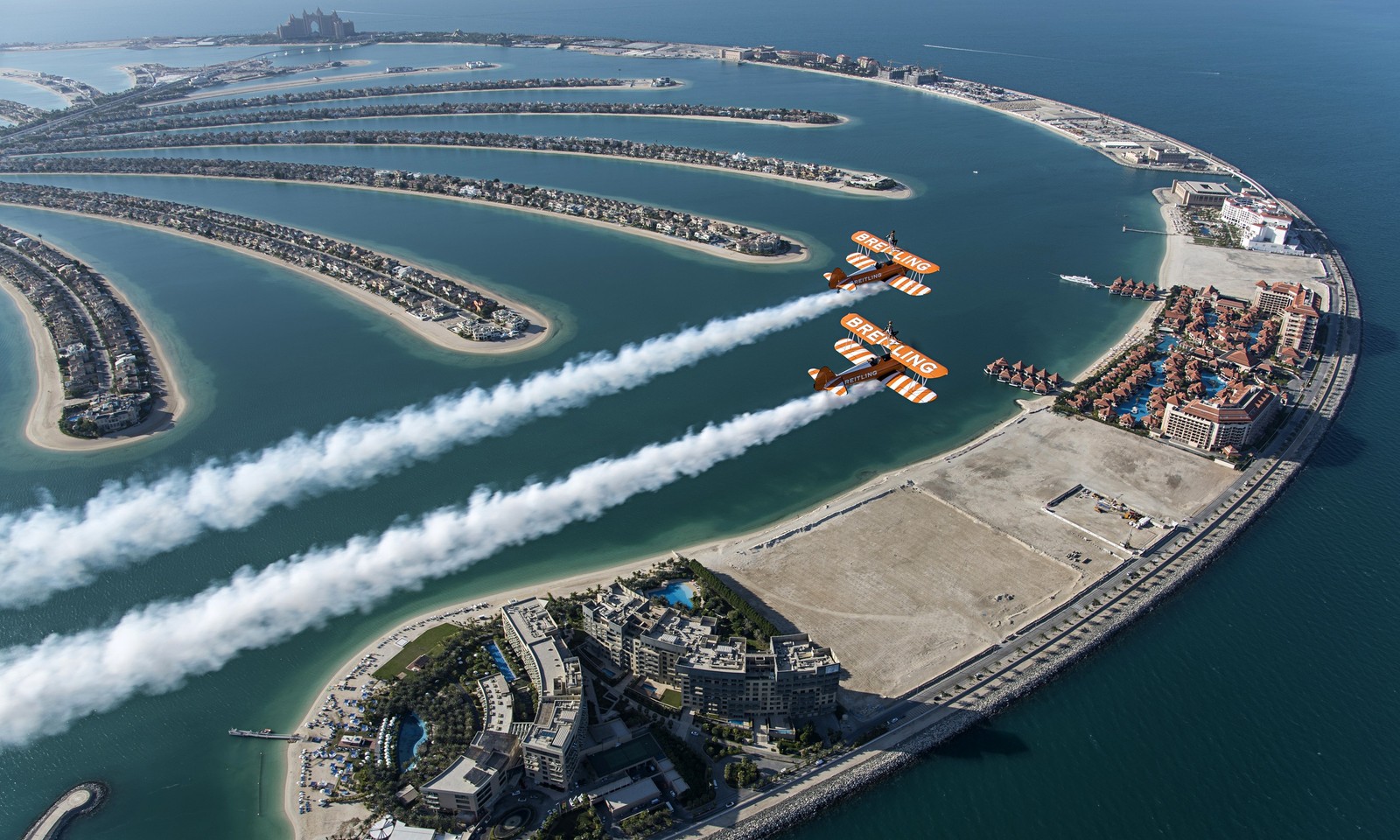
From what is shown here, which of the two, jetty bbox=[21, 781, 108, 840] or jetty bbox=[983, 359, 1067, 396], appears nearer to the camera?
jetty bbox=[21, 781, 108, 840]

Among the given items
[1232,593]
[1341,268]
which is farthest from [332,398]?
[1341,268]

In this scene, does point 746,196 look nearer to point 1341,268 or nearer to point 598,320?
point 598,320

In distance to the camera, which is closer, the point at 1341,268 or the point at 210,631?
the point at 210,631

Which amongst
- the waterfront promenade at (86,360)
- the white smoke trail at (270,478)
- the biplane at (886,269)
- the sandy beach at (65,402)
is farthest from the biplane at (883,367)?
the waterfront promenade at (86,360)

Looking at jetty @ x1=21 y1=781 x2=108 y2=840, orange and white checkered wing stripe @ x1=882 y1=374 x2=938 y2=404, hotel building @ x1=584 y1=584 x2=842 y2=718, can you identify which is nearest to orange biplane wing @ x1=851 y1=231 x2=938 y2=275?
orange and white checkered wing stripe @ x1=882 y1=374 x2=938 y2=404

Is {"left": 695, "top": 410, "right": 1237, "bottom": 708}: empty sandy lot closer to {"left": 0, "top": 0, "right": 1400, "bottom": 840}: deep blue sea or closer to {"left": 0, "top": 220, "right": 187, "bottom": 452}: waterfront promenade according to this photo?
{"left": 0, "top": 0, "right": 1400, "bottom": 840}: deep blue sea

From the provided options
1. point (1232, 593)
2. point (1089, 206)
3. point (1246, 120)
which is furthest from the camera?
point (1246, 120)
